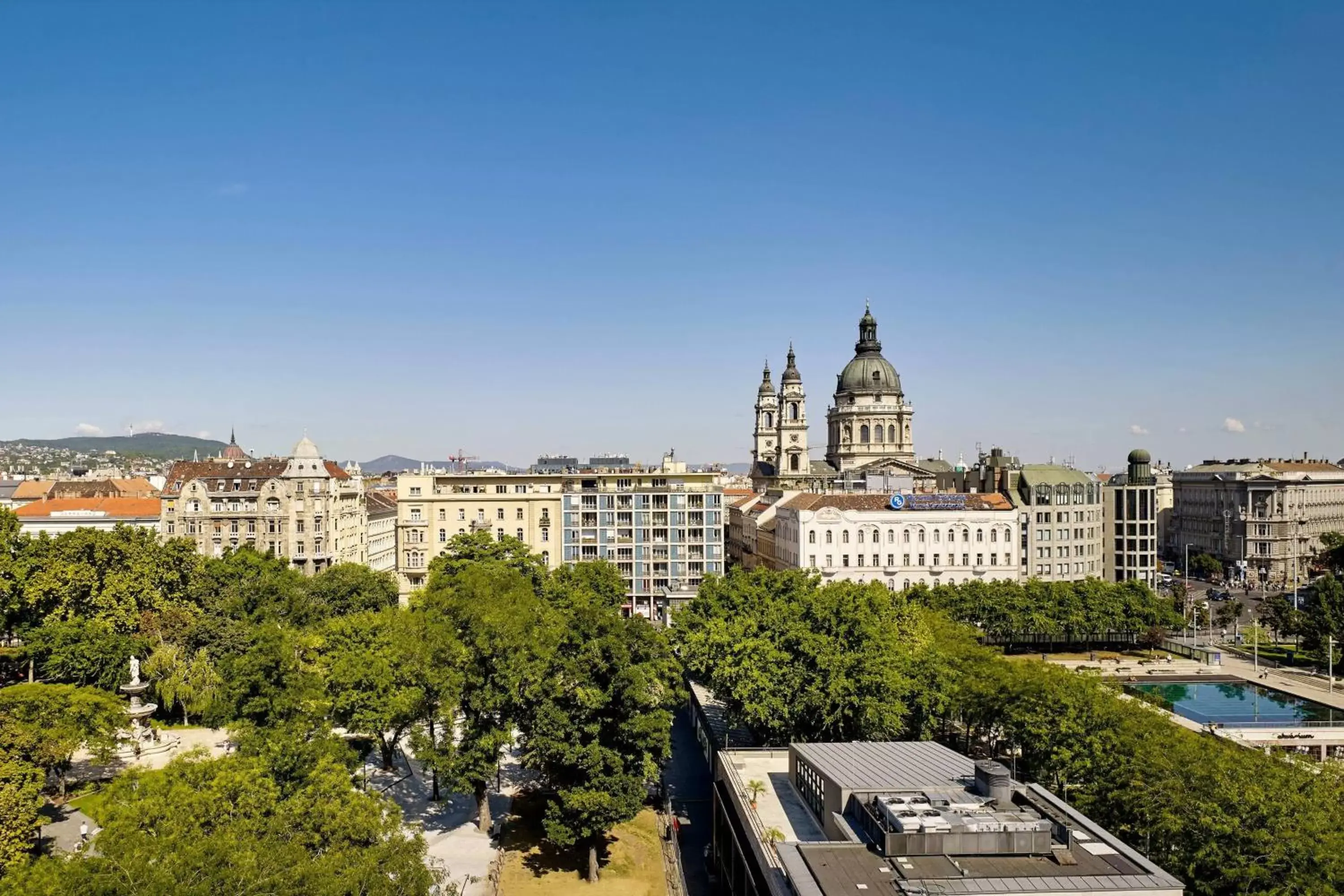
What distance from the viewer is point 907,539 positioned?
106 m

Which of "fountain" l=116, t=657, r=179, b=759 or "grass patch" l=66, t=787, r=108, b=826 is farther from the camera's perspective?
"fountain" l=116, t=657, r=179, b=759

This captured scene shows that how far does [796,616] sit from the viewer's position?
6262 centimetres

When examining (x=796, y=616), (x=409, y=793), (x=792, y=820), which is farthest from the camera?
(x=796, y=616)

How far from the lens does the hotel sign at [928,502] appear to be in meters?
106

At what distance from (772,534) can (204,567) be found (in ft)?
210

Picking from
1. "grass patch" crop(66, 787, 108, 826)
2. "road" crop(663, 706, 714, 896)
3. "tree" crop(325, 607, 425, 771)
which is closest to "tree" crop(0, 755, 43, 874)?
"grass patch" crop(66, 787, 108, 826)

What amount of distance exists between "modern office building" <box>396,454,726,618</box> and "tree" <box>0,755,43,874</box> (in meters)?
68.7

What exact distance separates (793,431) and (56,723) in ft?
434

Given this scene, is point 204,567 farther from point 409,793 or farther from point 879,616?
point 879,616

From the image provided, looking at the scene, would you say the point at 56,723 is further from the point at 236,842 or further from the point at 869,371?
the point at 869,371

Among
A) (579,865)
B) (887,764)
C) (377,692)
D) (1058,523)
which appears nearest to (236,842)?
(377,692)

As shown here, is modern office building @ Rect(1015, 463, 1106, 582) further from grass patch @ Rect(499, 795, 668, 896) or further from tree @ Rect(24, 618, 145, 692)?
tree @ Rect(24, 618, 145, 692)

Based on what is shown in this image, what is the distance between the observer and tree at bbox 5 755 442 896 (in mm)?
25984

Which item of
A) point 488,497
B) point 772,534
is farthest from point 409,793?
point 772,534
